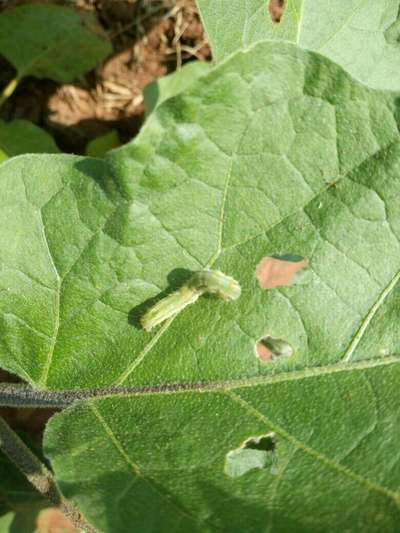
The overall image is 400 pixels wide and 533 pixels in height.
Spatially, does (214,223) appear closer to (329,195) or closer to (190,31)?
(329,195)

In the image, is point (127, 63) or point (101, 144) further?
point (127, 63)

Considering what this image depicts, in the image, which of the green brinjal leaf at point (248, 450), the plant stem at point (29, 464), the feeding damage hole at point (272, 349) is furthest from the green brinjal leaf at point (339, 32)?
the plant stem at point (29, 464)

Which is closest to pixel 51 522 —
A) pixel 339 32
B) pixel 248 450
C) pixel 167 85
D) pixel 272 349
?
pixel 248 450

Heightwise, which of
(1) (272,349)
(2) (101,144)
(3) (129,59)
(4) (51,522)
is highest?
(1) (272,349)

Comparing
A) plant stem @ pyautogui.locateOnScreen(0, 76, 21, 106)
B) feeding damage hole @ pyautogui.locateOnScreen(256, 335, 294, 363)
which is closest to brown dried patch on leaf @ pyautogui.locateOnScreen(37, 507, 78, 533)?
feeding damage hole @ pyautogui.locateOnScreen(256, 335, 294, 363)

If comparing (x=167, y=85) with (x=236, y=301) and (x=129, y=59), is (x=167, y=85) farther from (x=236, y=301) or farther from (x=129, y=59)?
(x=236, y=301)
